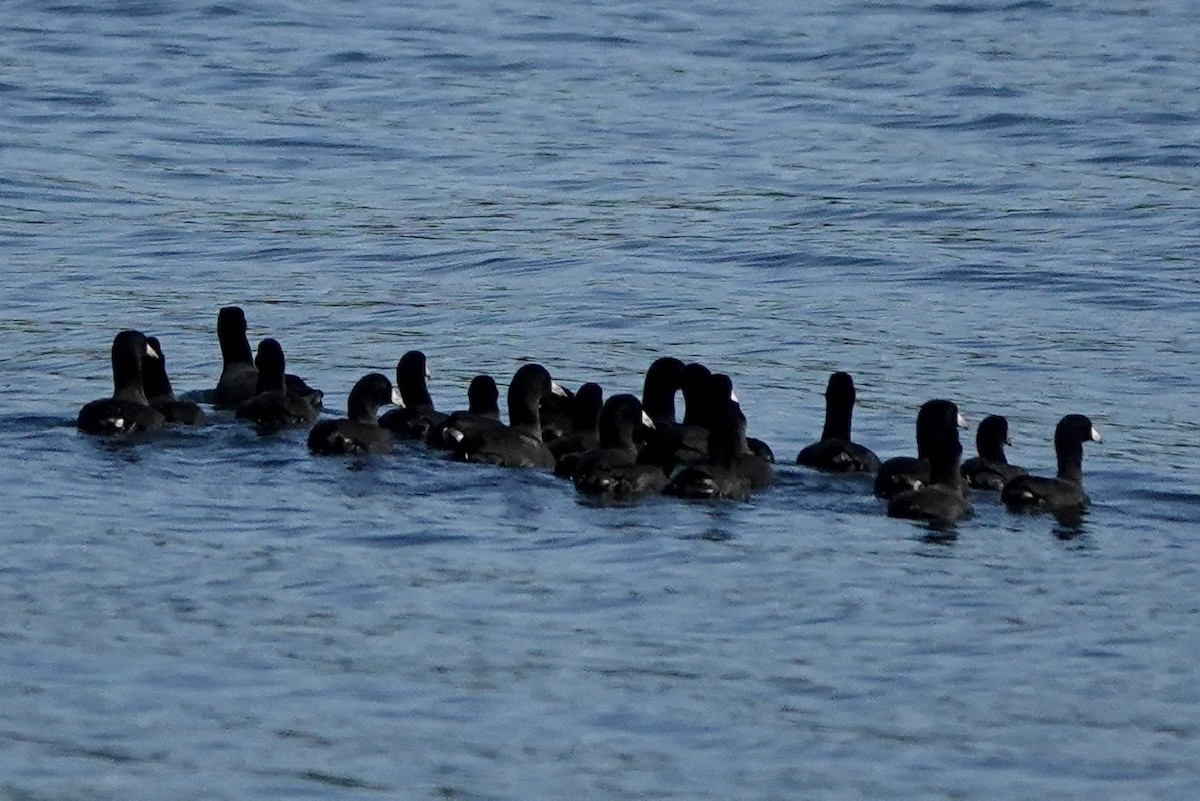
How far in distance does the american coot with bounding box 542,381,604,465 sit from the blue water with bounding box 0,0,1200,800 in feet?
3.00

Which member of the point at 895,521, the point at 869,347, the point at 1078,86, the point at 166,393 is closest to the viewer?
the point at 895,521

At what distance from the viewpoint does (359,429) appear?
580 inches

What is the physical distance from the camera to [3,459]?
1450 cm

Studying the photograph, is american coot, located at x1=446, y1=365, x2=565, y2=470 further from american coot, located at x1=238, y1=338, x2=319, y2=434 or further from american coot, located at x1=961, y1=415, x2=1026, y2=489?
american coot, located at x1=961, y1=415, x2=1026, y2=489

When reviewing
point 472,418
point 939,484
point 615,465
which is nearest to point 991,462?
point 939,484

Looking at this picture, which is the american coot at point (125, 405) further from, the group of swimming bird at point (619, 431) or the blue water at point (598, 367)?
the blue water at point (598, 367)

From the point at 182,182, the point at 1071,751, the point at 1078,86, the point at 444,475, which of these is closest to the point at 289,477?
the point at 444,475

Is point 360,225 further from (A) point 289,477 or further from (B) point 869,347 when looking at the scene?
(A) point 289,477

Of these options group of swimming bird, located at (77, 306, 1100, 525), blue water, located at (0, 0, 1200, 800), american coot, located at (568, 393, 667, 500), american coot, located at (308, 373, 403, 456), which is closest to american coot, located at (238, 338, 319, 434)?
group of swimming bird, located at (77, 306, 1100, 525)

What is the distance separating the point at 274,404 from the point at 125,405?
3.00 ft

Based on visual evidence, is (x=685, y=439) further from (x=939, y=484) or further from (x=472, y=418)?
(x=939, y=484)

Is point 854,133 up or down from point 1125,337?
up

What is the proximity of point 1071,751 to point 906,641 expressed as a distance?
1.39 meters

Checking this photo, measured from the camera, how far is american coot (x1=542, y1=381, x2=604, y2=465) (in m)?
15.2
